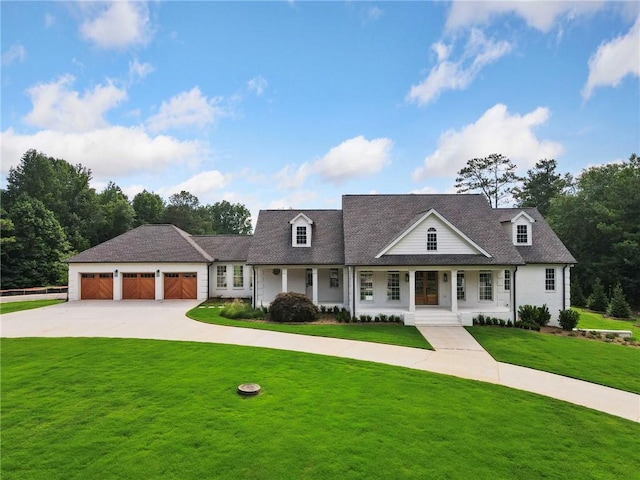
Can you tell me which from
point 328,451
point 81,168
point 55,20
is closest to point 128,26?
point 55,20

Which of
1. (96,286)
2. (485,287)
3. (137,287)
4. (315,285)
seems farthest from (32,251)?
(485,287)

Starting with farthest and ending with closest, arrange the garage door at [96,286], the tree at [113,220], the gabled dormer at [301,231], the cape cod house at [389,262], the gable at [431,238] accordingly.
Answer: the tree at [113,220], the garage door at [96,286], the gabled dormer at [301,231], the gable at [431,238], the cape cod house at [389,262]

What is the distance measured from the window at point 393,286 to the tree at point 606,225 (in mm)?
22922

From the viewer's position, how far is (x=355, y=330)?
16.9 meters

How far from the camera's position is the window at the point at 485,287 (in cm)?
2127

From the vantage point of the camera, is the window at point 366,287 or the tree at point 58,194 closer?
the window at point 366,287

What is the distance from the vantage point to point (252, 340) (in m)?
14.5

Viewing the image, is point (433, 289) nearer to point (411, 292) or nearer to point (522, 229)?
point (411, 292)

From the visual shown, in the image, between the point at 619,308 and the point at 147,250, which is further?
the point at 147,250

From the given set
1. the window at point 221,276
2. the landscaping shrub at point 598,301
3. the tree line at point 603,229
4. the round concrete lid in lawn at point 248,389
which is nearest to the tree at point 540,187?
the tree line at point 603,229

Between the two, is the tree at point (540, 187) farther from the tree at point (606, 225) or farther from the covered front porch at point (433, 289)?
the covered front porch at point (433, 289)

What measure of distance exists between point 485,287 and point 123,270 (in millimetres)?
25757

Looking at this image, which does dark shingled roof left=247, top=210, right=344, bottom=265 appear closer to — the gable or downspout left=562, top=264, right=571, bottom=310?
the gable

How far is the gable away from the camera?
20.0 meters
